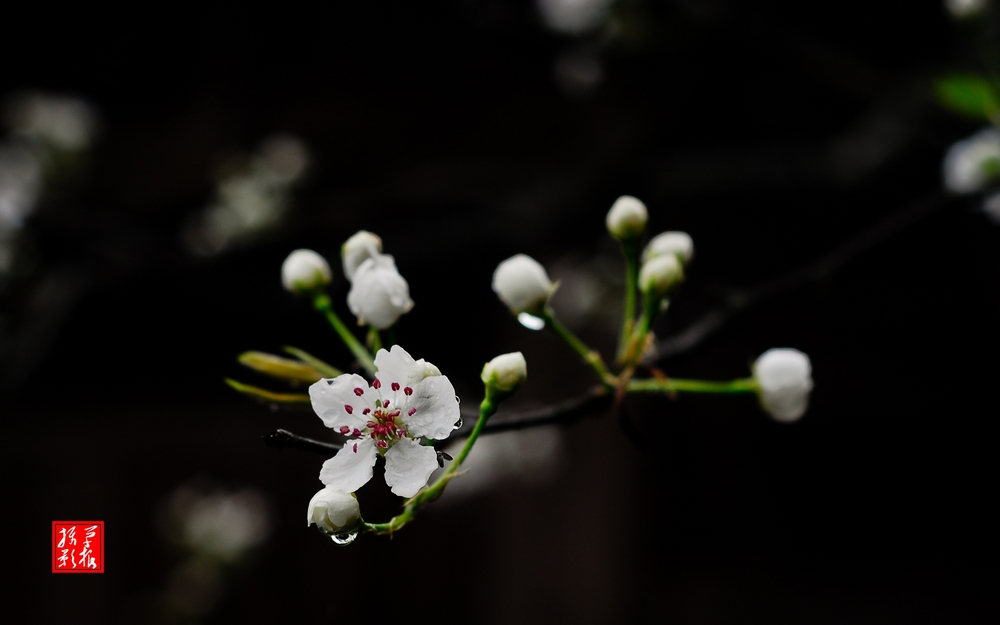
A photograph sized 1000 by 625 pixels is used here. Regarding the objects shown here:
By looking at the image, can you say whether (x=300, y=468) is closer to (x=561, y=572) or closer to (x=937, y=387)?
(x=561, y=572)

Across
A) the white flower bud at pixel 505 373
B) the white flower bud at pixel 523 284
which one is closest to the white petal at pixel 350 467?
the white flower bud at pixel 505 373

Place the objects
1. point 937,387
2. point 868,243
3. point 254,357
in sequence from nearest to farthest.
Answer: point 254,357
point 868,243
point 937,387

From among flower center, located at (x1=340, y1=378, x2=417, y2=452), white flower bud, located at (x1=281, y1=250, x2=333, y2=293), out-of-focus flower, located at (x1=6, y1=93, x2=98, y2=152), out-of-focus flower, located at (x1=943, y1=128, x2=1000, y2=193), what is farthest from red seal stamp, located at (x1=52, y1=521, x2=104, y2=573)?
out-of-focus flower, located at (x1=6, y1=93, x2=98, y2=152)

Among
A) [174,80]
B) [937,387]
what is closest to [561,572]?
[937,387]

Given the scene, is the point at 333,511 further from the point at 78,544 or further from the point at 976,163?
the point at 976,163

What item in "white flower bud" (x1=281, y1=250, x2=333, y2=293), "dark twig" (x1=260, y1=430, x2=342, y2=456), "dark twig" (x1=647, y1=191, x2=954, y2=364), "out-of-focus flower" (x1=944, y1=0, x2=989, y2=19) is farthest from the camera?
"out-of-focus flower" (x1=944, y1=0, x2=989, y2=19)

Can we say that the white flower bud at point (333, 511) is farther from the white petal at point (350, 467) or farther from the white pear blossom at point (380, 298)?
the white pear blossom at point (380, 298)

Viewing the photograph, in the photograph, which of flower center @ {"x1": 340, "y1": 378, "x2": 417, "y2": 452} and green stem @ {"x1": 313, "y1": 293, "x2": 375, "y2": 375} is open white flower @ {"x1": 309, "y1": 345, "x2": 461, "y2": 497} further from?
green stem @ {"x1": 313, "y1": 293, "x2": 375, "y2": 375}

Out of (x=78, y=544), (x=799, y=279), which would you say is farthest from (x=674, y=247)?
(x=78, y=544)
